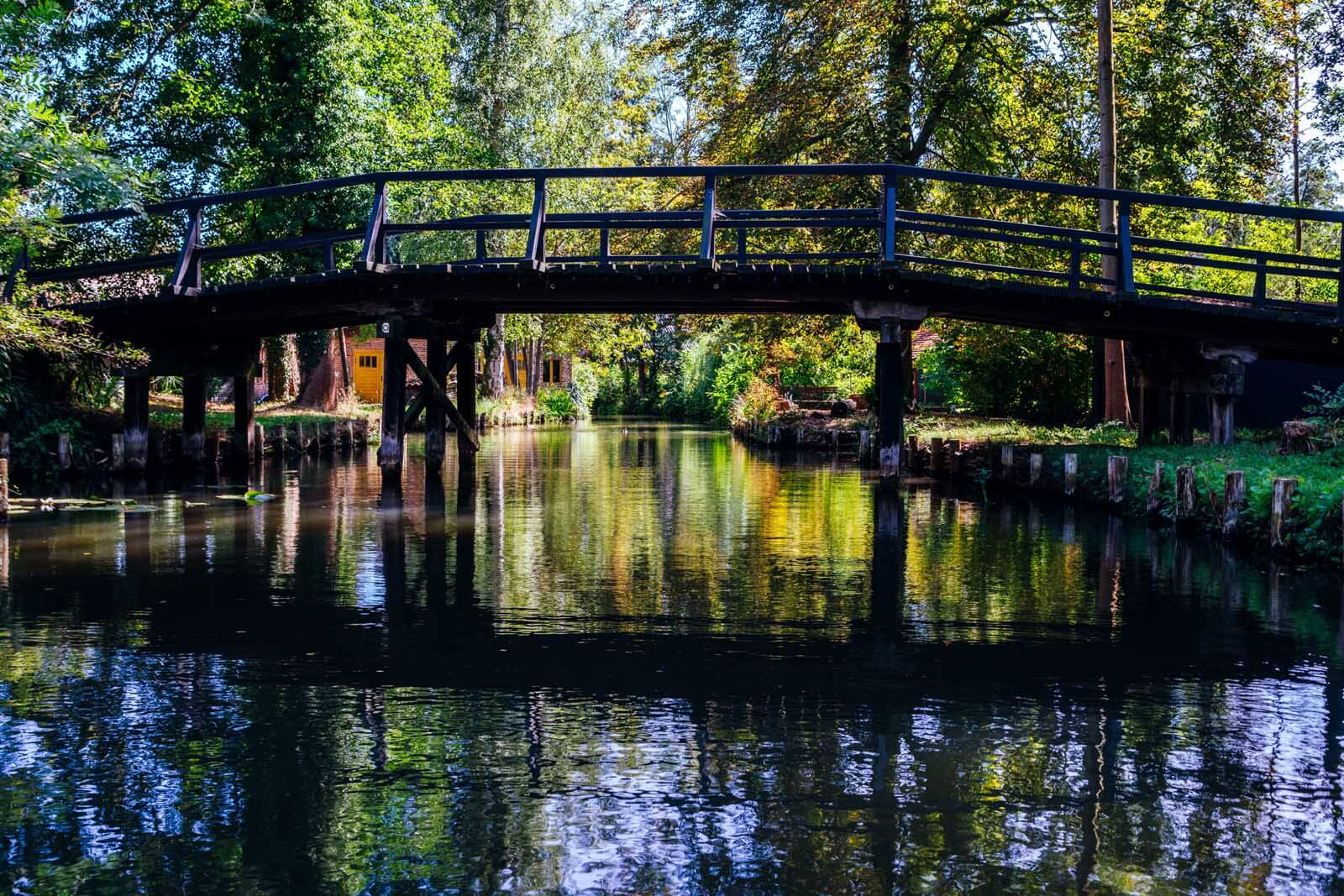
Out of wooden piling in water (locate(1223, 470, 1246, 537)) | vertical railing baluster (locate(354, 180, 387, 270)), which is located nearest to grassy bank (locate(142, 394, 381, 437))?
vertical railing baluster (locate(354, 180, 387, 270))

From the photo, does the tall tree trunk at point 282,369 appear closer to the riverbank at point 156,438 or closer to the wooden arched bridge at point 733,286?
the riverbank at point 156,438

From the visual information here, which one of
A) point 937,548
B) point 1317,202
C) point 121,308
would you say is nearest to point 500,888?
point 937,548

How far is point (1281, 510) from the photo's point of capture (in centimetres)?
1334

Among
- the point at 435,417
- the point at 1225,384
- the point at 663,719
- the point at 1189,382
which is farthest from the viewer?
the point at 435,417

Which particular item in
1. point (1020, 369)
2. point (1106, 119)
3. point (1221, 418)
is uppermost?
point (1106, 119)

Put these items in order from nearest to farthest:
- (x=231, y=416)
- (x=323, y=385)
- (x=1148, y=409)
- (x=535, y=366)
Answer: (x=1148, y=409), (x=231, y=416), (x=323, y=385), (x=535, y=366)

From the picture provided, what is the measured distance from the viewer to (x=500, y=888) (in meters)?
4.81

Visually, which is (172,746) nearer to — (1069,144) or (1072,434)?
(1072,434)

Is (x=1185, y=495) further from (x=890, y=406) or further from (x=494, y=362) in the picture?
(x=494, y=362)

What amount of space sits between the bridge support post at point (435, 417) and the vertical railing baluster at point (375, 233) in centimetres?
389

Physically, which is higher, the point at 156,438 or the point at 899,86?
the point at 899,86

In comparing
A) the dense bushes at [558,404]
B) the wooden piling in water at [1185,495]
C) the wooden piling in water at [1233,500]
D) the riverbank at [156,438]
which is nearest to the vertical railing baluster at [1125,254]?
the wooden piling in water at [1185,495]

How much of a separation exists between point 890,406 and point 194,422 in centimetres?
1325

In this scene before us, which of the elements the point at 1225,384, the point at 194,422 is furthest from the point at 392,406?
the point at 1225,384
